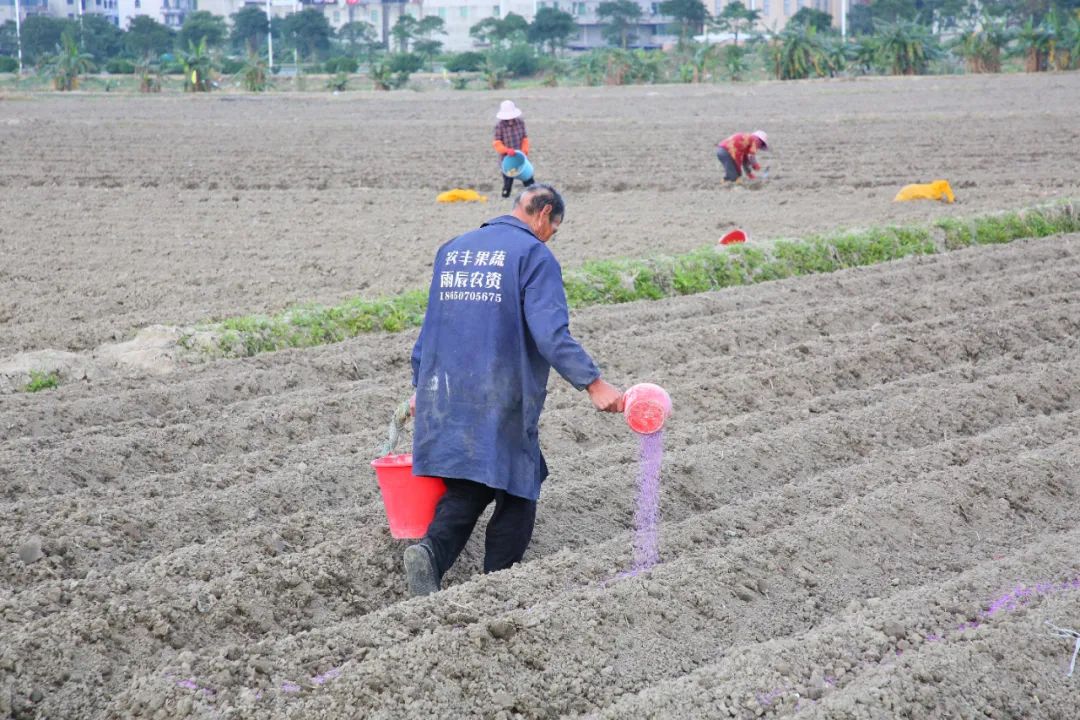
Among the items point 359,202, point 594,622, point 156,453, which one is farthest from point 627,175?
point 594,622

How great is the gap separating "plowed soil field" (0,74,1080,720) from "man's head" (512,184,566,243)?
3.90 feet

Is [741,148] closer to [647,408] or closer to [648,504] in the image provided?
[648,504]

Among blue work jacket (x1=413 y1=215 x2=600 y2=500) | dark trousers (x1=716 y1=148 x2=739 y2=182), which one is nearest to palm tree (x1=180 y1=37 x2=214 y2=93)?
dark trousers (x1=716 y1=148 x2=739 y2=182)

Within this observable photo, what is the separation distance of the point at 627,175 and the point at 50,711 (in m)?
13.9

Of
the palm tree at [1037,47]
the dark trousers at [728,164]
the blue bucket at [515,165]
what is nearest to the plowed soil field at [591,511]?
the blue bucket at [515,165]

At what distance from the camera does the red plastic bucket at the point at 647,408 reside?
13.9 feet

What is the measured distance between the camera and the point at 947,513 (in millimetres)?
5180

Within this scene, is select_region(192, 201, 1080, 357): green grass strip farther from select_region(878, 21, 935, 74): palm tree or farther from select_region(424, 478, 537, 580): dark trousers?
select_region(878, 21, 935, 74): palm tree

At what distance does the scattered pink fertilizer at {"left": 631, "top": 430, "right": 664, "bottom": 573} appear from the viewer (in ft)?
15.4

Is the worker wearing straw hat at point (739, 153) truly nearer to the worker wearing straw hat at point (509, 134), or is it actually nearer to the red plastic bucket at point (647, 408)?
the worker wearing straw hat at point (509, 134)

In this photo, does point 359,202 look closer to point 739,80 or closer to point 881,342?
point 881,342

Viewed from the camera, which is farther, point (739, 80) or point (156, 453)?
point (739, 80)

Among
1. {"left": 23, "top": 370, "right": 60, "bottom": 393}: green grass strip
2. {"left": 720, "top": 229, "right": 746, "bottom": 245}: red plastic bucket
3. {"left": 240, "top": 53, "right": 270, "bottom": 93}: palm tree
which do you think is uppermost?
{"left": 240, "top": 53, "right": 270, "bottom": 93}: palm tree

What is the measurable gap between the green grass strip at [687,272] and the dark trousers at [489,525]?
361 centimetres
